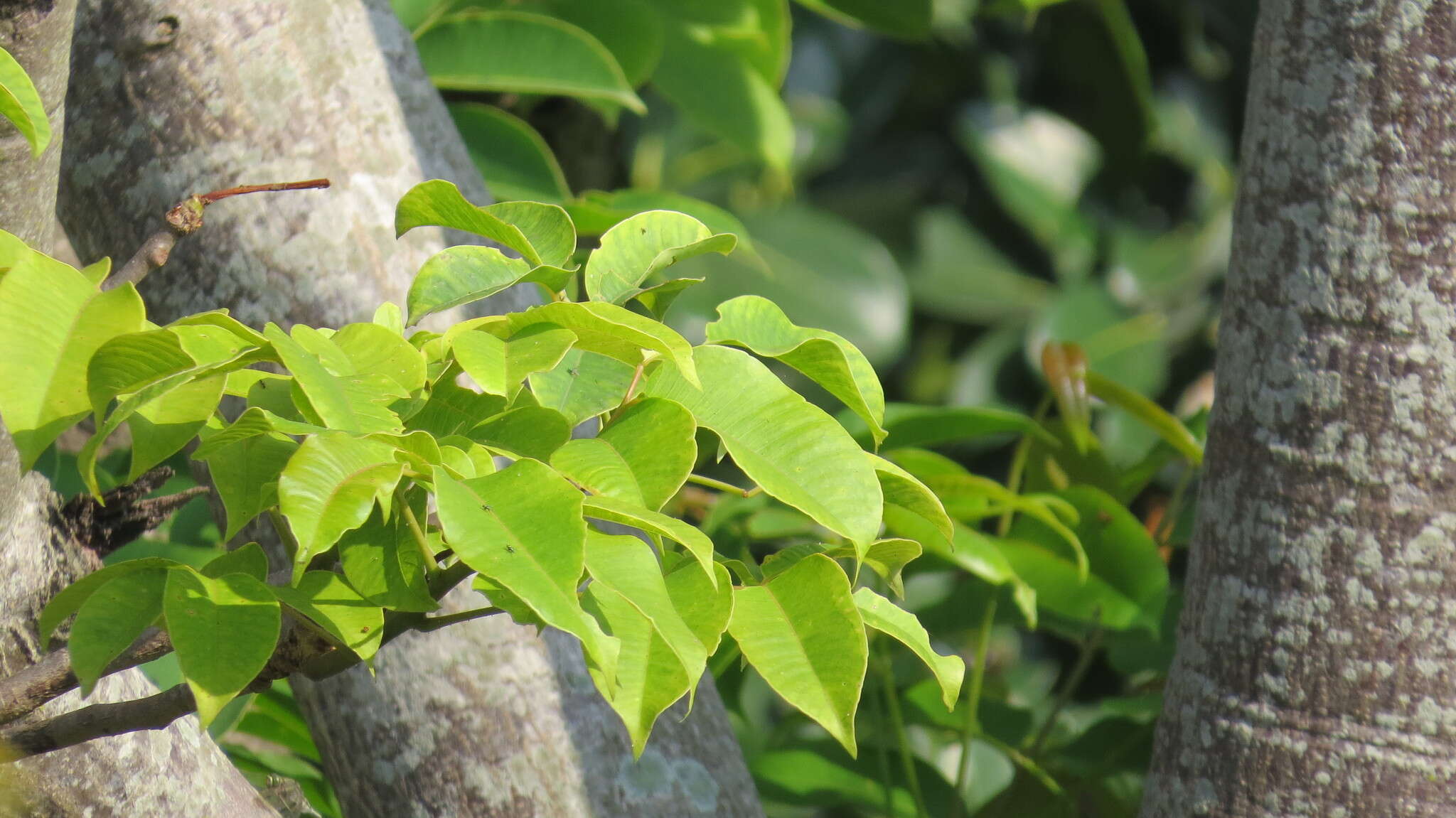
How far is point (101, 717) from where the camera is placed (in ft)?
1.20

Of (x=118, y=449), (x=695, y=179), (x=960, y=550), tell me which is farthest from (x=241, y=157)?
(x=695, y=179)

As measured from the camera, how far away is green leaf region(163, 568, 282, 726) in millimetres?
291

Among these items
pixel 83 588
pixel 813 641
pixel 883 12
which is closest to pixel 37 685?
pixel 83 588

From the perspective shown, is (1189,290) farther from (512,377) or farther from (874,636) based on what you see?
(512,377)

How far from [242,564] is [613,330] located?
0.14 meters

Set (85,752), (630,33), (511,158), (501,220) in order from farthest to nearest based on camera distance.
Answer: (630,33), (511,158), (85,752), (501,220)

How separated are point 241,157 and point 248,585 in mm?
390

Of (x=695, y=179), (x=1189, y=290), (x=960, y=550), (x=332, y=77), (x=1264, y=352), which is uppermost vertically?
(x=1264, y=352)

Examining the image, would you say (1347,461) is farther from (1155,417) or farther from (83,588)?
(83,588)

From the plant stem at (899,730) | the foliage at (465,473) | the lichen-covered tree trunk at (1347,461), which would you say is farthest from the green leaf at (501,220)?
the plant stem at (899,730)

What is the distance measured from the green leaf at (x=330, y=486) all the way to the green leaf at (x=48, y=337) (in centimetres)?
8

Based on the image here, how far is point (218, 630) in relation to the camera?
0.30 meters

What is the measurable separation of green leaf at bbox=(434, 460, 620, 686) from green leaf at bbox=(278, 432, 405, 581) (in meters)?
0.02

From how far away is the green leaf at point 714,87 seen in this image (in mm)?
Result: 1090
